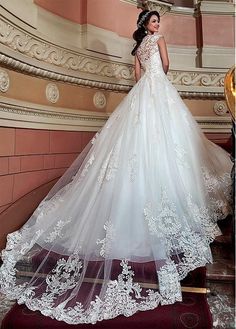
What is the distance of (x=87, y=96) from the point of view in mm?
2971

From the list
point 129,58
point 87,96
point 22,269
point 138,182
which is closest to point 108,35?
point 129,58

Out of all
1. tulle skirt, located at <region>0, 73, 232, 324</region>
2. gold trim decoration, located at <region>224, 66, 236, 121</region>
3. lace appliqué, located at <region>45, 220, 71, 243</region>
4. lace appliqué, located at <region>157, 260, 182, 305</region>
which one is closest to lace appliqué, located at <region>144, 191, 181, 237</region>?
tulle skirt, located at <region>0, 73, 232, 324</region>

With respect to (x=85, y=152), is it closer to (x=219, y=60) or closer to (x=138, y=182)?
(x=138, y=182)

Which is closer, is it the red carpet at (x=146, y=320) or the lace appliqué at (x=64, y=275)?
the red carpet at (x=146, y=320)

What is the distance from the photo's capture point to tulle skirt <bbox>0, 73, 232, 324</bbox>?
136 centimetres

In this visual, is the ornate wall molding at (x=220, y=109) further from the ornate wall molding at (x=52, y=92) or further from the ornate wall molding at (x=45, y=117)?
the ornate wall molding at (x=52, y=92)

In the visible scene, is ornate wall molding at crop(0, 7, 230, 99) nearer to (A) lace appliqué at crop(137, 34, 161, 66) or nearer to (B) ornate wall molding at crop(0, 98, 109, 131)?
(B) ornate wall molding at crop(0, 98, 109, 131)

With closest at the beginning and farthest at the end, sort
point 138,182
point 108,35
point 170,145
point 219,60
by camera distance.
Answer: point 138,182 < point 170,145 < point 108,35 < point 219,60

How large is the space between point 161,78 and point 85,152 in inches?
30.4

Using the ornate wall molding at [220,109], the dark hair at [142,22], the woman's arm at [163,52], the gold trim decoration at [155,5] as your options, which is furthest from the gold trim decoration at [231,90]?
the gold trim decoration at [155,5]

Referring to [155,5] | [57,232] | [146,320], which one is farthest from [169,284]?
[155,5]

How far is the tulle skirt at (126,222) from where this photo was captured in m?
1.36

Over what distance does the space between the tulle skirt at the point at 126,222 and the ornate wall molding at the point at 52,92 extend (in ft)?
2.20

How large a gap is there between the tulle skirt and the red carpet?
4cm
